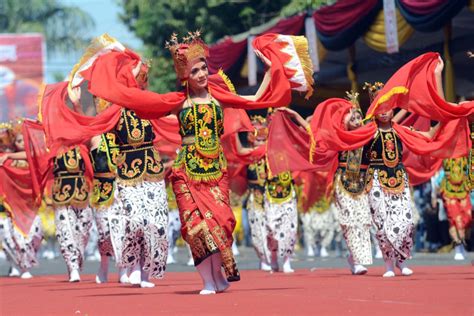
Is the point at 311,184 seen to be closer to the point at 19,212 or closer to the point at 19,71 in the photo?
the point at 19,212

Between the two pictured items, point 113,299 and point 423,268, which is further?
point 423,268

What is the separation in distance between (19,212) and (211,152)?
7.74 meters

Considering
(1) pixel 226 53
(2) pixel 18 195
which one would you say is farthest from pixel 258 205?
(1) pixel 226 53

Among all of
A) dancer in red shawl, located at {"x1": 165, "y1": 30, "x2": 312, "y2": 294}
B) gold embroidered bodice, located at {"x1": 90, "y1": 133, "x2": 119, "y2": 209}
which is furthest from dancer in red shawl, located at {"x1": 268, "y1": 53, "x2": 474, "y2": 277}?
dancer in red shawl, located at {"x1": 165, "y1": 30, "x2": 312, "y2": 294}

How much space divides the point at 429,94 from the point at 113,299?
13.4ft

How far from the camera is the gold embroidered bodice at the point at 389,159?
615 inches

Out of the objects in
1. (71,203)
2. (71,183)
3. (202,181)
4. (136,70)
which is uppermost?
(136,70)

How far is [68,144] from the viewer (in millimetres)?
14539

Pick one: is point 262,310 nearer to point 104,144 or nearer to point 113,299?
point 113,299

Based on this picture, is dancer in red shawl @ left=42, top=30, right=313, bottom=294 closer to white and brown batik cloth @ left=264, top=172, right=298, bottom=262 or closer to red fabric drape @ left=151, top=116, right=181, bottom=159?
red fabric drape @ left=151, top=116, right=181, bottom=159

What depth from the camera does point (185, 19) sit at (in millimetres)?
42344

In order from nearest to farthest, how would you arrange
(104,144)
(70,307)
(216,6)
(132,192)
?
(70,307) → (132,192) → (104,144) → (216,6)

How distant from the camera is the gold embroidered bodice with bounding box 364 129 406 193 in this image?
1562 centimetres

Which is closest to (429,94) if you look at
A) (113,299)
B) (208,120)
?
(208,120)
